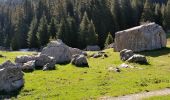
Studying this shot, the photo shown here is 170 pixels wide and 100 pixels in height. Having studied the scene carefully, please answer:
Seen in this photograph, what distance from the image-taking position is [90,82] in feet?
143

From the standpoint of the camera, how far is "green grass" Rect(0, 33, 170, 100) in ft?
125

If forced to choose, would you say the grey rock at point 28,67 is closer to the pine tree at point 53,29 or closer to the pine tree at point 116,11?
the pine tree at point 53,29

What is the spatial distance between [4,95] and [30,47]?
114 meters

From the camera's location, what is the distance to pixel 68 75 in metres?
48.2

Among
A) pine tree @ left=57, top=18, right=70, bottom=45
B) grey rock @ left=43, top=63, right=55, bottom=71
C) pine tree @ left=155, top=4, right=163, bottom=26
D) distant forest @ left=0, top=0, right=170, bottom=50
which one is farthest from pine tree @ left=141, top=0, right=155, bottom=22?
grey rock @ left=43, top=63, right=55, bottom=71

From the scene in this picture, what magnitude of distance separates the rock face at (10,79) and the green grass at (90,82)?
3.00ft

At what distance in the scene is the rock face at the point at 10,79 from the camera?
4106cm

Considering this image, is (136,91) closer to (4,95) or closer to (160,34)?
(4,95)

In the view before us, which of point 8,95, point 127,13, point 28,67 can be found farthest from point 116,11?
point 8,95

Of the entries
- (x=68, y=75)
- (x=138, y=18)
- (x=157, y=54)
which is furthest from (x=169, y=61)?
(x=138, y=18)

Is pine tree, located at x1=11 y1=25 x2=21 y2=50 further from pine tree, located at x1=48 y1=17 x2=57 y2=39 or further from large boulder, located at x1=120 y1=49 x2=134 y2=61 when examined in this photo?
large boulder, located at x1=120 y1=49 x2=134 y2=61

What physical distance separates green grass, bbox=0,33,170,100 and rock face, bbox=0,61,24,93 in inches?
36.0

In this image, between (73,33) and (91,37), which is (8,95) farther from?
(73,33)

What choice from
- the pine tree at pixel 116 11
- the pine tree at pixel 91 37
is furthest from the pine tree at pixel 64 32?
the pine tree at pixel 116 11
